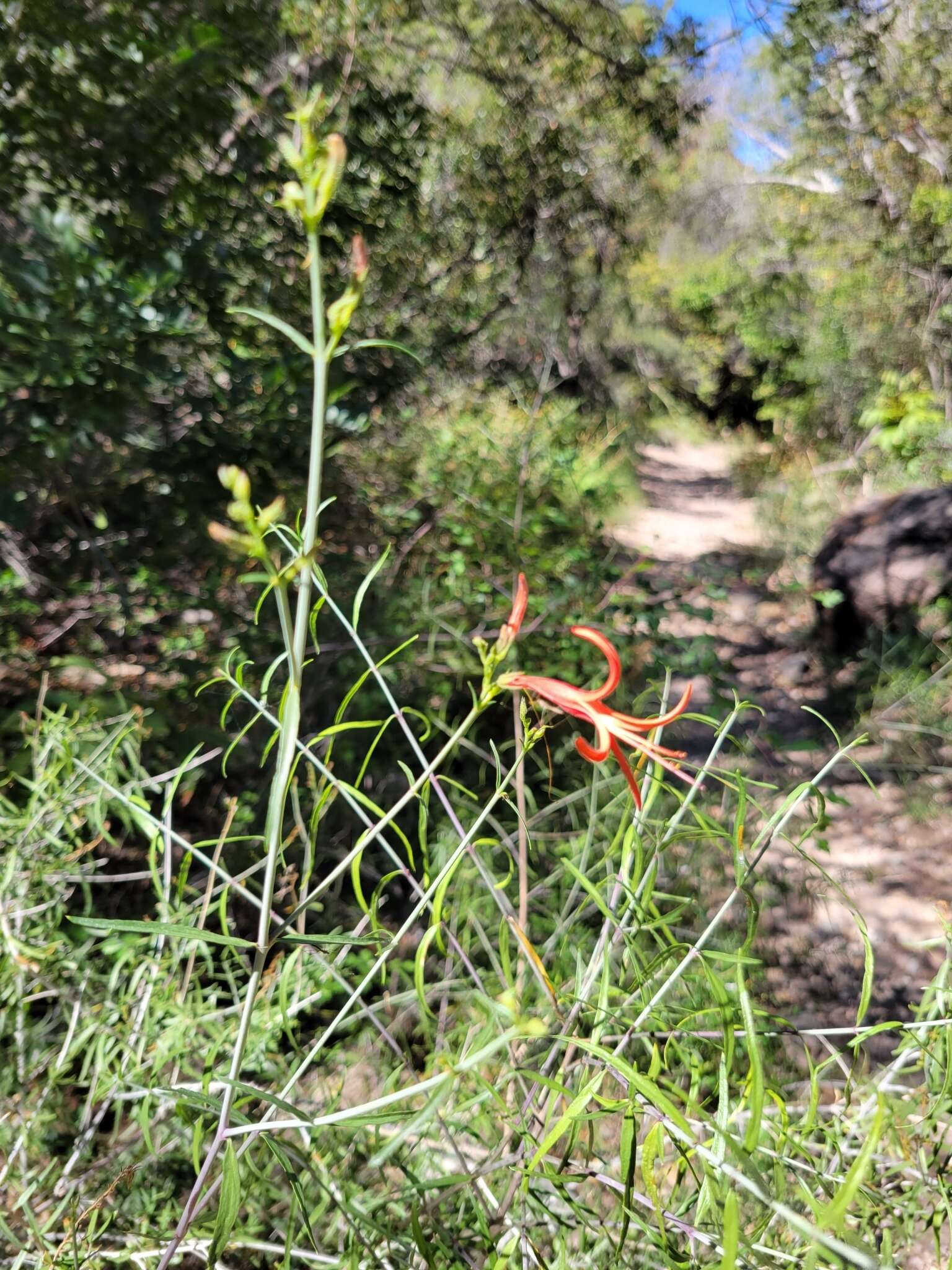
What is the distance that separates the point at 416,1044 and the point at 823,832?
3.66 ft

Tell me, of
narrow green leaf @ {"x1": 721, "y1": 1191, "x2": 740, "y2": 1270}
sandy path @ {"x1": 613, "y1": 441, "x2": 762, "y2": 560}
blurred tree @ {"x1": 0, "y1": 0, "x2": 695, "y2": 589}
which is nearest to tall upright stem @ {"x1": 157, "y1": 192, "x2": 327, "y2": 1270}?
narrow green leaf @ {"x1": 721, "y1": 1191, "x2": 740, "y2": 1270}

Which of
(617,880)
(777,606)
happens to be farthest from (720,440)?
(617,880)

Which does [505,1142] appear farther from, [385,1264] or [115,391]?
[115,391]

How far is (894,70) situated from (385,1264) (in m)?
7.41

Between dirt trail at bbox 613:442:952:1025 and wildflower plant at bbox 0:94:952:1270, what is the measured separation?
174 mm

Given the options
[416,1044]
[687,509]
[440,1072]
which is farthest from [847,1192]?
[687,509]

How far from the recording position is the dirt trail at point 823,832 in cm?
204

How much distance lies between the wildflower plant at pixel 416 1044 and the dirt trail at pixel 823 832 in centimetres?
17

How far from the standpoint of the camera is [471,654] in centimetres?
248

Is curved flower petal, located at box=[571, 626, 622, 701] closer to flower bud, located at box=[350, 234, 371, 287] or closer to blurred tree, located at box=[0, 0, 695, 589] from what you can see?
flower bud, located at box=[350, 234, 371, 287]

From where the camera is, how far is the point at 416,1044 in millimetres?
1627

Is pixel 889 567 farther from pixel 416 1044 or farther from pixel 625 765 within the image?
pixel 625 765

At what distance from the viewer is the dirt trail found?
204 cm

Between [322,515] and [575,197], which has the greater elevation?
[575,197]
